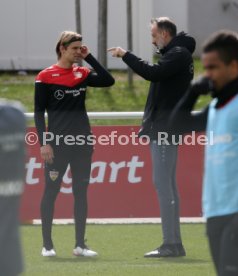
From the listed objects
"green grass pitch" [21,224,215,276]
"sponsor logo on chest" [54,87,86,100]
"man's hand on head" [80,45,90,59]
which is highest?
"man's hand on head" [80,45,90,59]

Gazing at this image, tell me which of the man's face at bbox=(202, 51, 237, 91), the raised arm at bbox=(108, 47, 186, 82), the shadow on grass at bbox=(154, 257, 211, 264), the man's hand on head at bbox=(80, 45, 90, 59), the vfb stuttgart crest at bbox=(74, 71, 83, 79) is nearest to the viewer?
the man's face at bbox=(202, 51, 237, 91)

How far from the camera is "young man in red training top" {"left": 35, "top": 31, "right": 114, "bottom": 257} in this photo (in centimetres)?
945

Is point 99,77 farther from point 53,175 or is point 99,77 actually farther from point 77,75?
point 53,175

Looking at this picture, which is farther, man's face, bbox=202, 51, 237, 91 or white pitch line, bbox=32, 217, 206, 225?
white pitch line, bbox=32, 217, 206, 225

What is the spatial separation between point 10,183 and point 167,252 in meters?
4.75

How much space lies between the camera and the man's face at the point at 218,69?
5.79 meters

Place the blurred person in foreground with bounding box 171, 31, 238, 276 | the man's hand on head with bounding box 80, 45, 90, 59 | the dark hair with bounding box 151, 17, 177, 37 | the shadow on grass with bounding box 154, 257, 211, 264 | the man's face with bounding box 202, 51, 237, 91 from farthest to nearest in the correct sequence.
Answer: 1. the man's hand on head with bounding box 80, 45, 90, 59
2. the dark hair with bounding box 151, 17, 177, 37
3. the shadow on grass with bounding box 154, 257, 211, 264
4. the man's face with bounding box 202, 51, 237, 91
5. the blurred person in foreground with bounding box 171, 31, 238, 276

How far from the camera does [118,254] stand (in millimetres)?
9758

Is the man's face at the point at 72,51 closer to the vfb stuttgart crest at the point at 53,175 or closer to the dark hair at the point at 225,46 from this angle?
the vfb stuttgart crest at the point at 53,175

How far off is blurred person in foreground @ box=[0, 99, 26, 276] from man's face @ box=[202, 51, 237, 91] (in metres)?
1.24

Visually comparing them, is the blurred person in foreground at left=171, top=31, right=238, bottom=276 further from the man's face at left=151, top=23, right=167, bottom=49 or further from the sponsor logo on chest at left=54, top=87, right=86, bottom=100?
the sponsor logo on chest at left=54, top=87, right=86, bottom=100

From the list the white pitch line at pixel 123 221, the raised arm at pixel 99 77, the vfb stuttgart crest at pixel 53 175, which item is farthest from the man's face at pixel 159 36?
the white pitch line at pixel 123 221

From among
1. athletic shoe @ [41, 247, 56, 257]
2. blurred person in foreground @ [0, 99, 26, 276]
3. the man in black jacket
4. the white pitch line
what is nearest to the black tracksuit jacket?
the man in black jacket

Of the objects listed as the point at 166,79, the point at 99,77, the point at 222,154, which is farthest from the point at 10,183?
the point at 99,77
